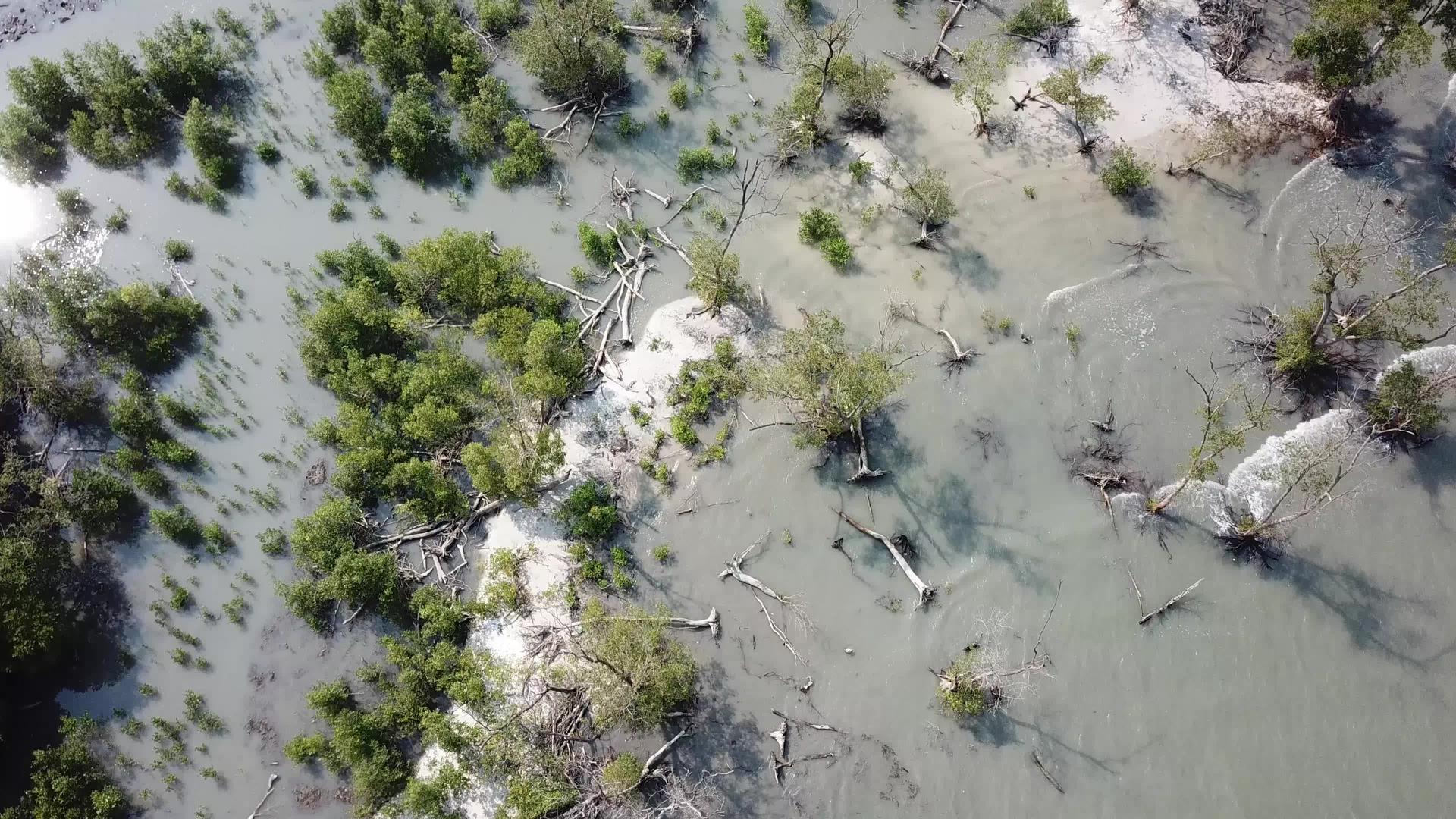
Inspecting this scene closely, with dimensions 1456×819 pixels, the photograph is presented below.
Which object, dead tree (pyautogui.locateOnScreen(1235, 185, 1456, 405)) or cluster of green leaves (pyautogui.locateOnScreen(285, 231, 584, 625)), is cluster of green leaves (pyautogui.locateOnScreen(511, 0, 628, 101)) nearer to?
cluster of green leaves (pyautogui.locateOnScreen(285, 231, 584, 625))

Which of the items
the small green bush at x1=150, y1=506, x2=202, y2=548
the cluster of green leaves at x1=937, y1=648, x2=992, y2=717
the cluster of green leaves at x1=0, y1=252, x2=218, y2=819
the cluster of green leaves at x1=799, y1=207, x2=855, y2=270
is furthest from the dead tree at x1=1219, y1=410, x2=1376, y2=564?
the cluster of green leaves at x1=0, y1=252, x2=218, y2=819

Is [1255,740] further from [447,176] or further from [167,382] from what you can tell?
[167,382]

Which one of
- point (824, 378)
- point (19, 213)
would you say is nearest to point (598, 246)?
point (824, 378)

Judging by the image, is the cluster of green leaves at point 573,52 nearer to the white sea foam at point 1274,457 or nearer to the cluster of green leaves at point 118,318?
the cluster of green leaves at point 118,318

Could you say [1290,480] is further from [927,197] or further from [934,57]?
[934,57]

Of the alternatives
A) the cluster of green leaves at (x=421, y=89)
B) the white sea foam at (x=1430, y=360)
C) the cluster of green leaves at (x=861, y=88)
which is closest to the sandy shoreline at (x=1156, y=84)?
the cluster of green leaves at (x=861, y=88)
